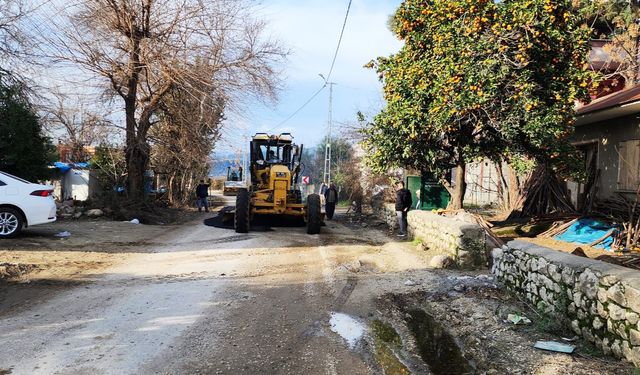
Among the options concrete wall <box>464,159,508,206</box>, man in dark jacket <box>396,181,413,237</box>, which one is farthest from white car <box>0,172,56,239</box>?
concrete wall <box>464,159,508,206</box>

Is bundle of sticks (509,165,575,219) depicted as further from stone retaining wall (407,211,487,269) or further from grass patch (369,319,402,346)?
grass patch (369,319,402,346)

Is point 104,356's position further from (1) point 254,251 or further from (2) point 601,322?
(1) point 254,251

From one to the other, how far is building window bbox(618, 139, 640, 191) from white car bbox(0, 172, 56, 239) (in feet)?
45.1

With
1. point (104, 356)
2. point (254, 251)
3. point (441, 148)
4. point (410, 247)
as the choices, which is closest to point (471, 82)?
point (441, 148)

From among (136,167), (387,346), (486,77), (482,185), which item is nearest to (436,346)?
(387,346)

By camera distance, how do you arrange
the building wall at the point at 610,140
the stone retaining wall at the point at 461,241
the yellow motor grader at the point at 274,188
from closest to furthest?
1. the stone retaining wall at the point at 461,241
2. the building wall at the point at 610,140
3. the yellow motor grader at the point at 274,188

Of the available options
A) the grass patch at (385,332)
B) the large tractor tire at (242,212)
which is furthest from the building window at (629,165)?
the large tractor tire at (242,212)

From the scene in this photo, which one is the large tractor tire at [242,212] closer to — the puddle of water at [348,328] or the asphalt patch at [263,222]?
the asphalt patch at [263,222]

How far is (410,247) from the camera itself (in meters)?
11.6

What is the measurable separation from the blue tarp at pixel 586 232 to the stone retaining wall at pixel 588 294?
5.14 metres

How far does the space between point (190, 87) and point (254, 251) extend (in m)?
7.55

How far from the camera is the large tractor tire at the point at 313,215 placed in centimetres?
1391

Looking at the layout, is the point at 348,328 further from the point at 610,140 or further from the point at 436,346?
the point at 610,140

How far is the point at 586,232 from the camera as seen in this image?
35.9ft
